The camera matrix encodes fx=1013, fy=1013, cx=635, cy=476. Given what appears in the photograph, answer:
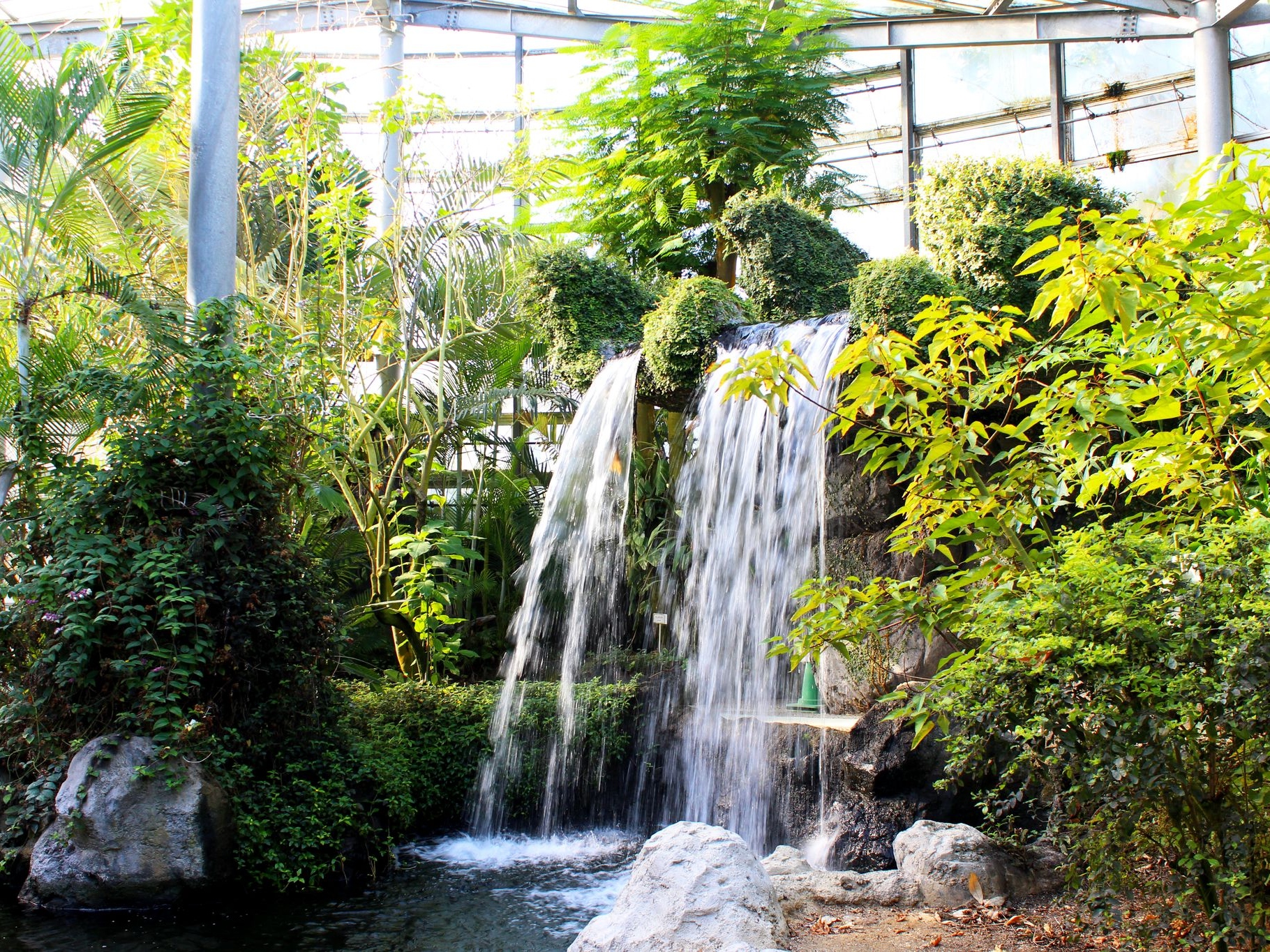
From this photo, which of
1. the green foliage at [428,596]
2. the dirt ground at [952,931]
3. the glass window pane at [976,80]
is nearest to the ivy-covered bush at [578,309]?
the green foliage at [428,596]

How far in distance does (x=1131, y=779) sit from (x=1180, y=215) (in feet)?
5.36

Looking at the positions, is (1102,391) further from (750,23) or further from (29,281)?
(750,23)

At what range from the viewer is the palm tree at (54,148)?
6.86m

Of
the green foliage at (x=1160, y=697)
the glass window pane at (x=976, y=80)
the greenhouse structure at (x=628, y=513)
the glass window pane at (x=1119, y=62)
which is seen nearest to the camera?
the green foliage at (x=1160, y=697)

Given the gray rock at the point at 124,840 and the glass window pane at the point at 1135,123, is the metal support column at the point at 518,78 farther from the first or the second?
the glass window pane at the point at 1135,123

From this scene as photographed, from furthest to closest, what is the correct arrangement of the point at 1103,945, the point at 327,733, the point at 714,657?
the point at 714,657
the point at 327,733
the point at 1103,945

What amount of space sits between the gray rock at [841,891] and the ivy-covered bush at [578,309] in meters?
6.01

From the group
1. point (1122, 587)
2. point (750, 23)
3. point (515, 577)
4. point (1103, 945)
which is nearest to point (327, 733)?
point (515, 577)

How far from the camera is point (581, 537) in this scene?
9.32 m

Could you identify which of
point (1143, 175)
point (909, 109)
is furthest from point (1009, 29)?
point (1143, 175)

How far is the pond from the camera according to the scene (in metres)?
4.91

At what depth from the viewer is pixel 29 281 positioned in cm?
721

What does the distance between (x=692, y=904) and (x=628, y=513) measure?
703cm

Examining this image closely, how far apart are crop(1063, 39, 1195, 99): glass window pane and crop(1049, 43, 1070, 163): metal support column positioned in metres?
0.10
